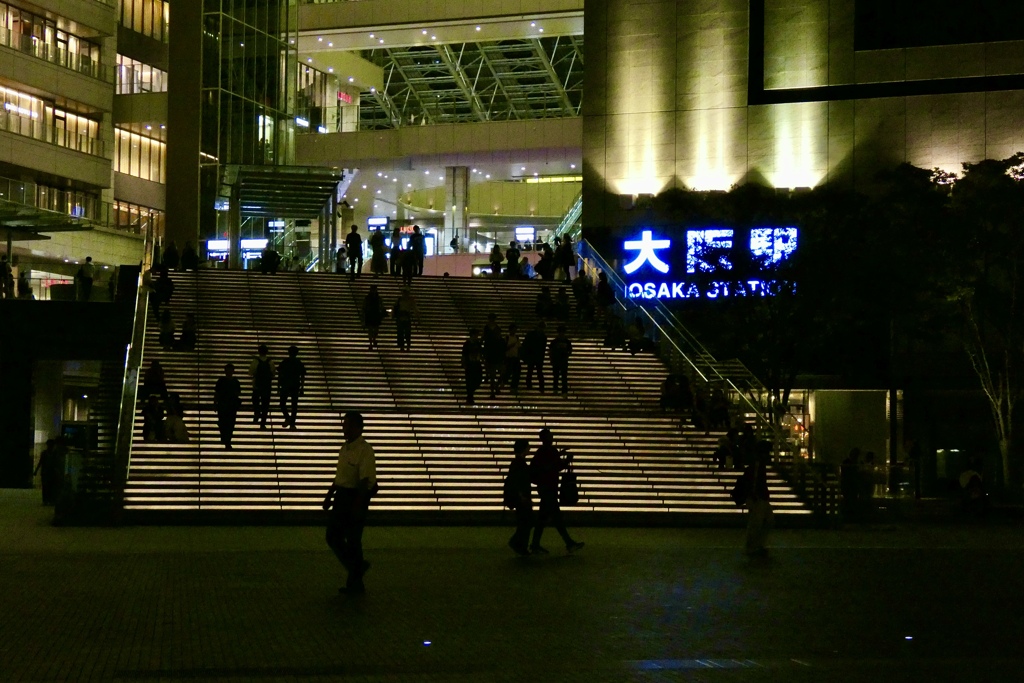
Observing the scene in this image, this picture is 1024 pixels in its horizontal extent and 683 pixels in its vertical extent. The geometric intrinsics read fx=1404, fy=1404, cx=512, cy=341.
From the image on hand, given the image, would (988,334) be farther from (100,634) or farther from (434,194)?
(434,194)

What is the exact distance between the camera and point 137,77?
5938 centimetres

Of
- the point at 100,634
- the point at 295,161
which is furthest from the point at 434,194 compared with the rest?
the point at 100,634

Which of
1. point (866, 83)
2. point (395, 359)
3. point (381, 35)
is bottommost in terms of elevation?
point (395, 359)

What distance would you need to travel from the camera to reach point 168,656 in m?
8.90

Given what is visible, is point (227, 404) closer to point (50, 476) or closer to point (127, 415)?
point (127, 415)

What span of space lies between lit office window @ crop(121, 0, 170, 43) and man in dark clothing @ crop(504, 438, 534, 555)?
46.5m

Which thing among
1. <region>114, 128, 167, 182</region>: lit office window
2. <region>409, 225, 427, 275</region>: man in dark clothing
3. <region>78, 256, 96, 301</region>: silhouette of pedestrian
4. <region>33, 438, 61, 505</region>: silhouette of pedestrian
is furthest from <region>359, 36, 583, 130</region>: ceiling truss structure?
<region>33, 438, 61, 505</region>: silhouette of pedestrian

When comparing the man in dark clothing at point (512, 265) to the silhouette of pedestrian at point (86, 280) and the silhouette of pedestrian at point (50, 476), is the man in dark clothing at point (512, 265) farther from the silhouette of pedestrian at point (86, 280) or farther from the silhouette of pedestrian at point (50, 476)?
the silhouette of pedestrian at point (50, 476)

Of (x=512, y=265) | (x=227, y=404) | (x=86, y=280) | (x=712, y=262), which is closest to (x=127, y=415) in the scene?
(x=227, y=404)

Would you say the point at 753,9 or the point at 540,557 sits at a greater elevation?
the point at 753,9

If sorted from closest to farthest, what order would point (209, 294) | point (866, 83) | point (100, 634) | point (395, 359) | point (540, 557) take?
point (100, 634) → point (540, 557) → point (395, 359) → point (209, 294) → point (866, 83)

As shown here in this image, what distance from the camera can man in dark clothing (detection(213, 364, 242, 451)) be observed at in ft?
75.1

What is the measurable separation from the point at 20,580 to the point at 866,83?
3129 cm

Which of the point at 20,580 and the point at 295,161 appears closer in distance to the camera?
the point at 20,580
